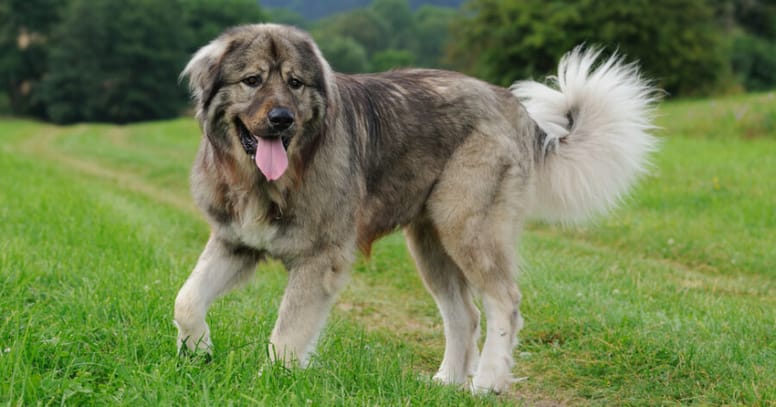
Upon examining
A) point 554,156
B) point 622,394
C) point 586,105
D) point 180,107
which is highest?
point 586,105

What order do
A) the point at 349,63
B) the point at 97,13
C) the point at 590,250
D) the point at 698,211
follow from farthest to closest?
the point at 349,63 → the point at 97,13 → the point at 698,211 → the point at 590,250

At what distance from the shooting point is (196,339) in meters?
3.88

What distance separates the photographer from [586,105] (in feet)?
16.7

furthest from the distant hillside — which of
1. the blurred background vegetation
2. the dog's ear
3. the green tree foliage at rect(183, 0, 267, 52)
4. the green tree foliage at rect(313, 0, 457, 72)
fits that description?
the dog's ear

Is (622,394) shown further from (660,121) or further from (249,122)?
(660,121)

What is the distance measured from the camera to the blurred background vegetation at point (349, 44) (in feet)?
120

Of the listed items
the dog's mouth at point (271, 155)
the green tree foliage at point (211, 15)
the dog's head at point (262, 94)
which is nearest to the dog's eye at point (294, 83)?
the dog's head at point (262, 94)

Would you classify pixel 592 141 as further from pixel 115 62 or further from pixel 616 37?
pixel 115 62

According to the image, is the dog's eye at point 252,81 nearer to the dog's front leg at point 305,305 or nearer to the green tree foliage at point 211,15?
the dog's front leg at point 305,305

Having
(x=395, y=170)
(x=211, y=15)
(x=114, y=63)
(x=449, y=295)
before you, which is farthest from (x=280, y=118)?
(x=211, y=15)

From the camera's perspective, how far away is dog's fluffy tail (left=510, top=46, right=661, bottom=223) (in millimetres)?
4965

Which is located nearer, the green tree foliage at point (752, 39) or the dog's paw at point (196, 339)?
the dog's paw at point (196, 339)

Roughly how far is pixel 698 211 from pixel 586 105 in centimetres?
533

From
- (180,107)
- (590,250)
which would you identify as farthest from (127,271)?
(180,107)
